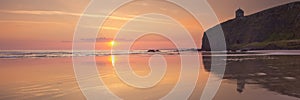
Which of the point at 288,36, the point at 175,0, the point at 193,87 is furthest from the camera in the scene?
the point at 288,36

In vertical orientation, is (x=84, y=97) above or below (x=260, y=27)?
below

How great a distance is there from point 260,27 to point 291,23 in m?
20.4

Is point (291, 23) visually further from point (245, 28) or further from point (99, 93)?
point (99, 93)

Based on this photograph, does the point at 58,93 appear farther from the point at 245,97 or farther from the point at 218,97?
the point at 245,97

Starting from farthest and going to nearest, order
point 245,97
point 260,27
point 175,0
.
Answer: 1. point 260,27
2. point 175,0
3. point 245,97

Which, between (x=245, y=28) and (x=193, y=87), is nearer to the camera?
(x=193, y=87)

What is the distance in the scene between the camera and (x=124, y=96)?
439 inches

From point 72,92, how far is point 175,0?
16.8 metres

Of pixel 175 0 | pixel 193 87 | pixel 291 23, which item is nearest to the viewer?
pixel 193 87

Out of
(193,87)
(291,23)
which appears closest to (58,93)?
(193,87)

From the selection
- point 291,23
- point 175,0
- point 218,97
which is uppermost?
point 291,23

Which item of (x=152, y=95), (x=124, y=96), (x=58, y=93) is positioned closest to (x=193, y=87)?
(x=152, y=95)

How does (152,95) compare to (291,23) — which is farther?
(291,23)

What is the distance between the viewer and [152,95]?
37.1ft
